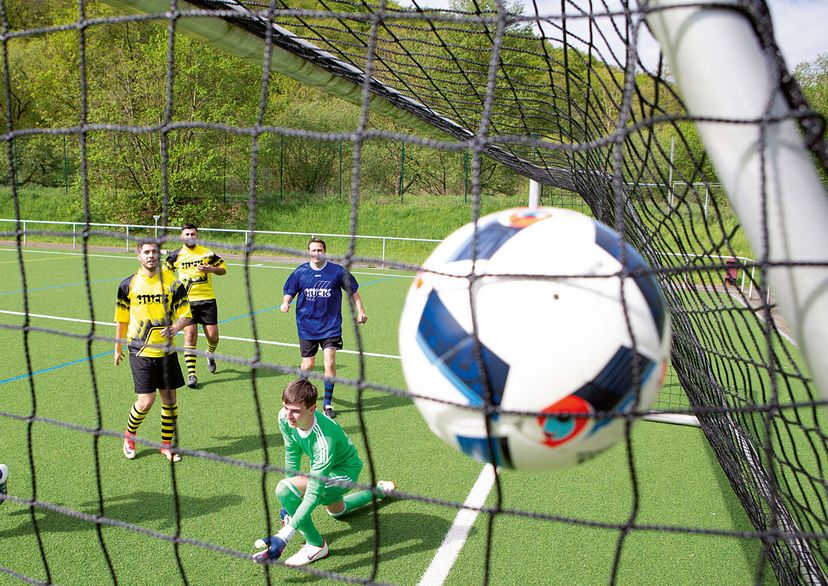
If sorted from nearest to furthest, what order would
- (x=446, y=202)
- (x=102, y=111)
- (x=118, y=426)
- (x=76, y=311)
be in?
(x=118, y=426) < (x=76, y=311) < (x=102, y=111) < (x=446, y=202)

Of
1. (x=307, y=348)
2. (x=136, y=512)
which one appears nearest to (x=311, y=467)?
(x=136, y=512)

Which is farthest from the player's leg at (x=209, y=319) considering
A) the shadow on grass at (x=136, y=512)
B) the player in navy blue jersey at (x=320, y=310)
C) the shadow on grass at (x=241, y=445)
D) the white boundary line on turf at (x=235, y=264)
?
the white boundary line on turf at (x=235, y=264)

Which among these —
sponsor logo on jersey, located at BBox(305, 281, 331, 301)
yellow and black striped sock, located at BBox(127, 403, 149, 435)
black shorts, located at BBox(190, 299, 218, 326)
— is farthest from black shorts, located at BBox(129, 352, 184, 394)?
black shorts, located at BBox(190, 299, 218, 326)

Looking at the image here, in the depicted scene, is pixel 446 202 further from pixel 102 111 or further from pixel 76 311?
pixel 76 311

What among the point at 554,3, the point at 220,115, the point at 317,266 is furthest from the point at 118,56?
the point at 554,3

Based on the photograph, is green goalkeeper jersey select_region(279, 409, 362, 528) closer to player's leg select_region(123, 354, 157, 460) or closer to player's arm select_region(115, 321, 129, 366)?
player's leg select_region(123, 354, 157, 460)

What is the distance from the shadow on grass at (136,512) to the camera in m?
3.82

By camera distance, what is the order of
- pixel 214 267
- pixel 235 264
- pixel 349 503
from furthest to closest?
pixel 235 264
pixel 214 267
pixel 349 503

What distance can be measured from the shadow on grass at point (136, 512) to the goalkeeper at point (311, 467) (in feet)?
2.09

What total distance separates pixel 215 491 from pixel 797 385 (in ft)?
21.6

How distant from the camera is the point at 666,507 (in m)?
4.30

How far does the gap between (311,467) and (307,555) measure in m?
0.45

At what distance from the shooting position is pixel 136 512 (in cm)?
405

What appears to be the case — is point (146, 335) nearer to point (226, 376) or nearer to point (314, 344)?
point (314, 344)
